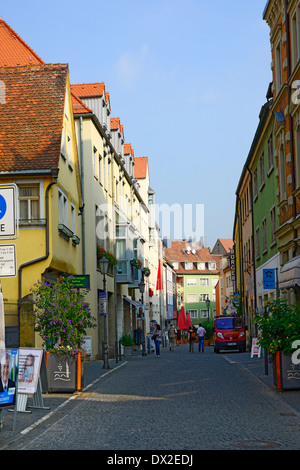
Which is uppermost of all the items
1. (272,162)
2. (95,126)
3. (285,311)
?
(95,126)

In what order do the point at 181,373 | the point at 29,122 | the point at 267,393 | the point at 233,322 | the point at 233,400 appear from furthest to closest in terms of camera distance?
the point at 233,322, the point at 29,122, the point at 181,373, the point at 267,393, the point at 233,400

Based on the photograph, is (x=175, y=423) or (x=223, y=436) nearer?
(x=223, y=436)

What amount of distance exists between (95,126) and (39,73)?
316 inches

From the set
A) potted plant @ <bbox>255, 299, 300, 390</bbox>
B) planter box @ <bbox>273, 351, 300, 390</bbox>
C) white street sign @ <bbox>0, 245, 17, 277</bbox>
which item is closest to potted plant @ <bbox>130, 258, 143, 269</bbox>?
potted plant @ <bbox>255, 299, 300, 390</bbox>

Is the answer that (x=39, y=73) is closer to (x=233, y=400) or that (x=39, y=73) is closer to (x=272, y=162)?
(x=272, y=162)

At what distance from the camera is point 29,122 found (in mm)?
26188

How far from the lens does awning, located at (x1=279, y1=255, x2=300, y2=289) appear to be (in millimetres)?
20702

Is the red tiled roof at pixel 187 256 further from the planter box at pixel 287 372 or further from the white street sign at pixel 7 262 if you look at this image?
the white street sign at pixel 7 262

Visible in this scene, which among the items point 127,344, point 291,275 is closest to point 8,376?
point 291,275

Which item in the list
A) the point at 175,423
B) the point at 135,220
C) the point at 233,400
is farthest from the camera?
the point at 135,220

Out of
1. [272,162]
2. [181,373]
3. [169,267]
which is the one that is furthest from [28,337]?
[169,267]

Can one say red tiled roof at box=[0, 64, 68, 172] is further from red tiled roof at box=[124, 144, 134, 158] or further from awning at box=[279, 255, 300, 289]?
red tiled roof at box=[124, 144, 134, 158]

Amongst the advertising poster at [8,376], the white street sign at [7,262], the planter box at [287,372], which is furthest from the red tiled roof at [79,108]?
the white street sign at [7,262]

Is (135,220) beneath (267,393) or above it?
above
